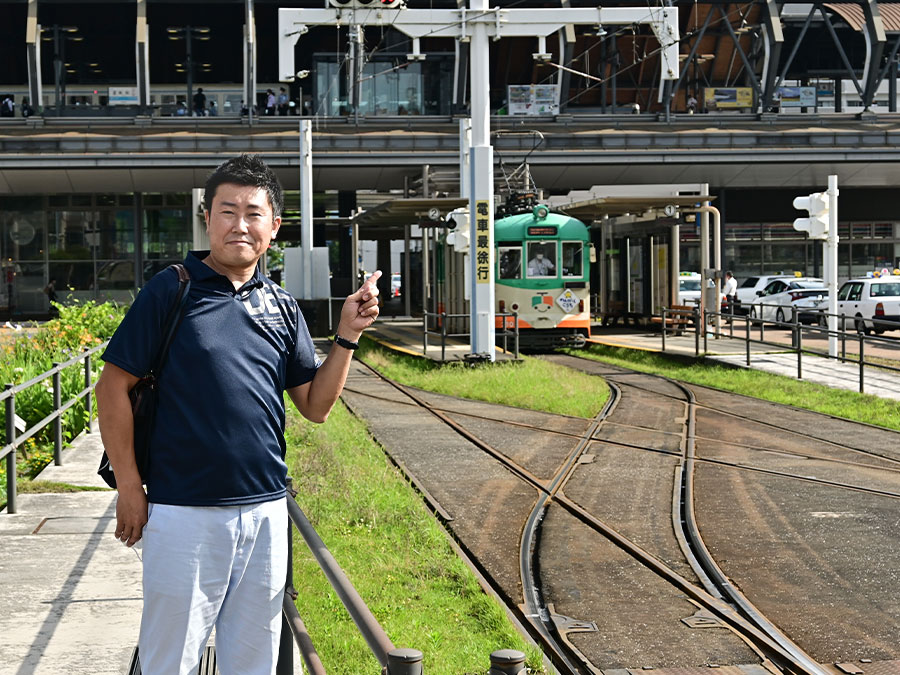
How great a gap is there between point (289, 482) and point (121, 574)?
2.88m

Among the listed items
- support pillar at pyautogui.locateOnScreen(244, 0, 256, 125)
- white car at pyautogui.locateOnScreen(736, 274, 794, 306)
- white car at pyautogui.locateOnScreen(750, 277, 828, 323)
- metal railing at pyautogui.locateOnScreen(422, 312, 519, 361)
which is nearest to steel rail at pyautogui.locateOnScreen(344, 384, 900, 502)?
metal railing at pyautogui.locateOnScreen(422, 312, 519, 361)

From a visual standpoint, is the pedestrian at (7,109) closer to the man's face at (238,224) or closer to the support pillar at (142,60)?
the support pillar at (142,60)

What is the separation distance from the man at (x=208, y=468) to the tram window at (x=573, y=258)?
2460 cm

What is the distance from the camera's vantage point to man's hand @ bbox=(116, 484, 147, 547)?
12.0ft

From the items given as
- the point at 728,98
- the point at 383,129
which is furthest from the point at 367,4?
the point at 728,98

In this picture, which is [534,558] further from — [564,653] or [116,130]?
[116,130]

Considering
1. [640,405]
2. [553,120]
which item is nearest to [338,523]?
[640,405]

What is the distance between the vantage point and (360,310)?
397cm

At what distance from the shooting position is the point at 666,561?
846cm

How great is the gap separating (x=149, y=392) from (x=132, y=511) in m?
0.33

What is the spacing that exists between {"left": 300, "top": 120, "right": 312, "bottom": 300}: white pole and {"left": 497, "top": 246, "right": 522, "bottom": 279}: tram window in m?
6.33

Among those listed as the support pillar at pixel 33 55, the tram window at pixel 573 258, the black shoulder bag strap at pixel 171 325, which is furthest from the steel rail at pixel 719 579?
the support pillar at pixel 33 55

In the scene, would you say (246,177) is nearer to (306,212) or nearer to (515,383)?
(515,383)

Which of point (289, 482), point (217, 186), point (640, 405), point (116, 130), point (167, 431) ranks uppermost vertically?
point (116, 130)
